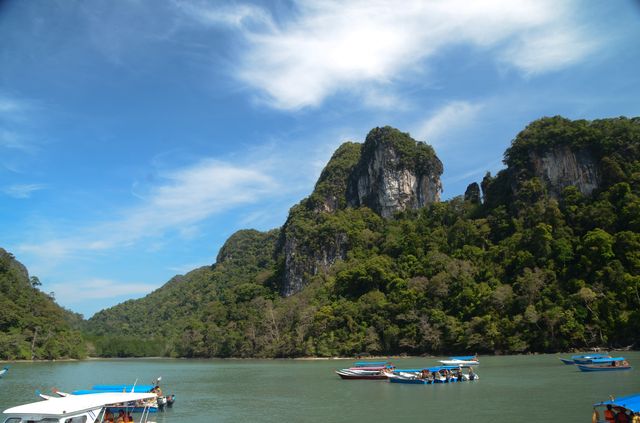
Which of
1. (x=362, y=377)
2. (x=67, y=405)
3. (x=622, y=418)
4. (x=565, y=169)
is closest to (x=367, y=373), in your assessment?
(x=362, y=377)

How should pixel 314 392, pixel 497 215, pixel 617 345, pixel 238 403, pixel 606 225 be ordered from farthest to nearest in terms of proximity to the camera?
pixel 497 215 < pixel 606 225 < pixel 617 345 < pixel 314 392 < pixel 238 403

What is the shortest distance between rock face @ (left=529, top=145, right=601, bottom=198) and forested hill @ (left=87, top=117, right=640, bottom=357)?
0.62 ft

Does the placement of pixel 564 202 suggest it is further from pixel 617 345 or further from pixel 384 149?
pixel 384 149

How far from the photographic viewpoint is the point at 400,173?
365 ft

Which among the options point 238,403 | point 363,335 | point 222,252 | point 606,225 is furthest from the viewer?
point 222,252

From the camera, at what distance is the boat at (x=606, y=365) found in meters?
35.6

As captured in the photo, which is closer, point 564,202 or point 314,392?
point 314,392

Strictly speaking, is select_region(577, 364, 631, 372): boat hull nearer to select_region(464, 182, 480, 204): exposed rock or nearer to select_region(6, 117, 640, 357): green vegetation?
select_region(6, 117, 640, 357): green vegetation

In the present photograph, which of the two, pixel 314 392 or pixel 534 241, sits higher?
pixel 534 241

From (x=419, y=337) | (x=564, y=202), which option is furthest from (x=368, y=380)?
(x=564, y=202)

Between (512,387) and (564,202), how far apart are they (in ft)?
163

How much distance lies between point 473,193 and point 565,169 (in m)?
21.8

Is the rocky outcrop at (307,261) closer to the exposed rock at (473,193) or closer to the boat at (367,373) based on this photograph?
the exposed rock at (473,193)

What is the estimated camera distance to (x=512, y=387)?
3009 centimetres
